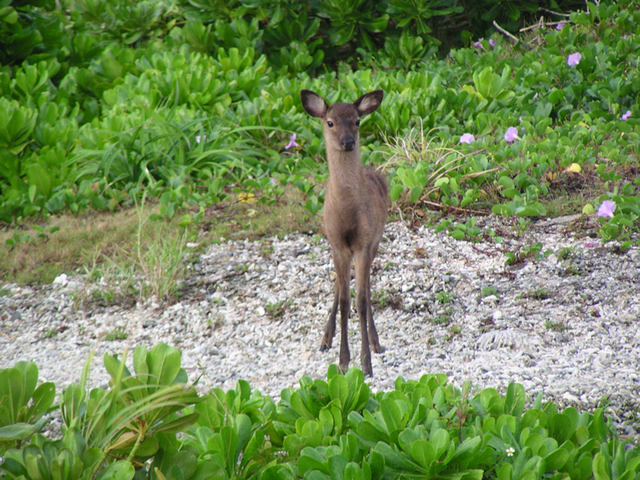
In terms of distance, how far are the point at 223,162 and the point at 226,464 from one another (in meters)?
4.85

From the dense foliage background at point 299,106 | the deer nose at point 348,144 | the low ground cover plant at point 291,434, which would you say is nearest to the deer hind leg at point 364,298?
the deer nose at point 348,144

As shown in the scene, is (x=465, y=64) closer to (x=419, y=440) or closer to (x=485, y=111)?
(x=485, y=111)

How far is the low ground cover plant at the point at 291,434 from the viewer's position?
5.52 feet

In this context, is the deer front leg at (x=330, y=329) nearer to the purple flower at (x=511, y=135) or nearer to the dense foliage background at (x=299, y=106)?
the dense foliage background at (x=299, y=106)

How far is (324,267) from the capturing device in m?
4.82

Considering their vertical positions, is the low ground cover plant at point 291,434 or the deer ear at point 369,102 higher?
the deer ear at point 369,102

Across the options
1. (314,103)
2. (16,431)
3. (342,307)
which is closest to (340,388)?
(16,431)

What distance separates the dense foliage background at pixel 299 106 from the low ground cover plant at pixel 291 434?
280 centimetres

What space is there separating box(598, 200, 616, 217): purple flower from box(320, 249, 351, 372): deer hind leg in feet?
6.77

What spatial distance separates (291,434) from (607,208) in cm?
333

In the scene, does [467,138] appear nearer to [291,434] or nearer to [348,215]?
[348,215]

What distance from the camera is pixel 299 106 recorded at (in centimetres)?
756

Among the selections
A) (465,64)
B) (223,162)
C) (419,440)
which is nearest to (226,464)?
(419,440)

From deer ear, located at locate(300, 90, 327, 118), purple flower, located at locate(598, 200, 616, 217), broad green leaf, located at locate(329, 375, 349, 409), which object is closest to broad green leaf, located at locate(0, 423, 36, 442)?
broad green leaf, located at locate(329, 375, 349, 409)
